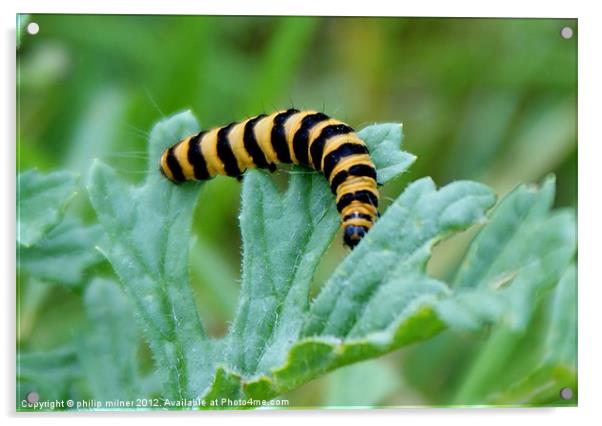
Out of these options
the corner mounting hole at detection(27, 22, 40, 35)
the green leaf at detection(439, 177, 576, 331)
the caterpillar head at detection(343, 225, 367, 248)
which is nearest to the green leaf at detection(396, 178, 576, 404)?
the green leaf at detection(439, 177, 576, 331)

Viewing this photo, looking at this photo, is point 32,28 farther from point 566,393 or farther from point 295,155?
point 566,393

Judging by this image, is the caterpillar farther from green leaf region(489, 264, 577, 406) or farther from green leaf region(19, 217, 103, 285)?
green leaf region(489, 264, 577, 406)

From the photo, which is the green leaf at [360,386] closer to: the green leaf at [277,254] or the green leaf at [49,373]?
the green leaf at [277,254]

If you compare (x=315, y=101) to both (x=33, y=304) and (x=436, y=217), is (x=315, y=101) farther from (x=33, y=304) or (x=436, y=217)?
(x=436, y=217)
